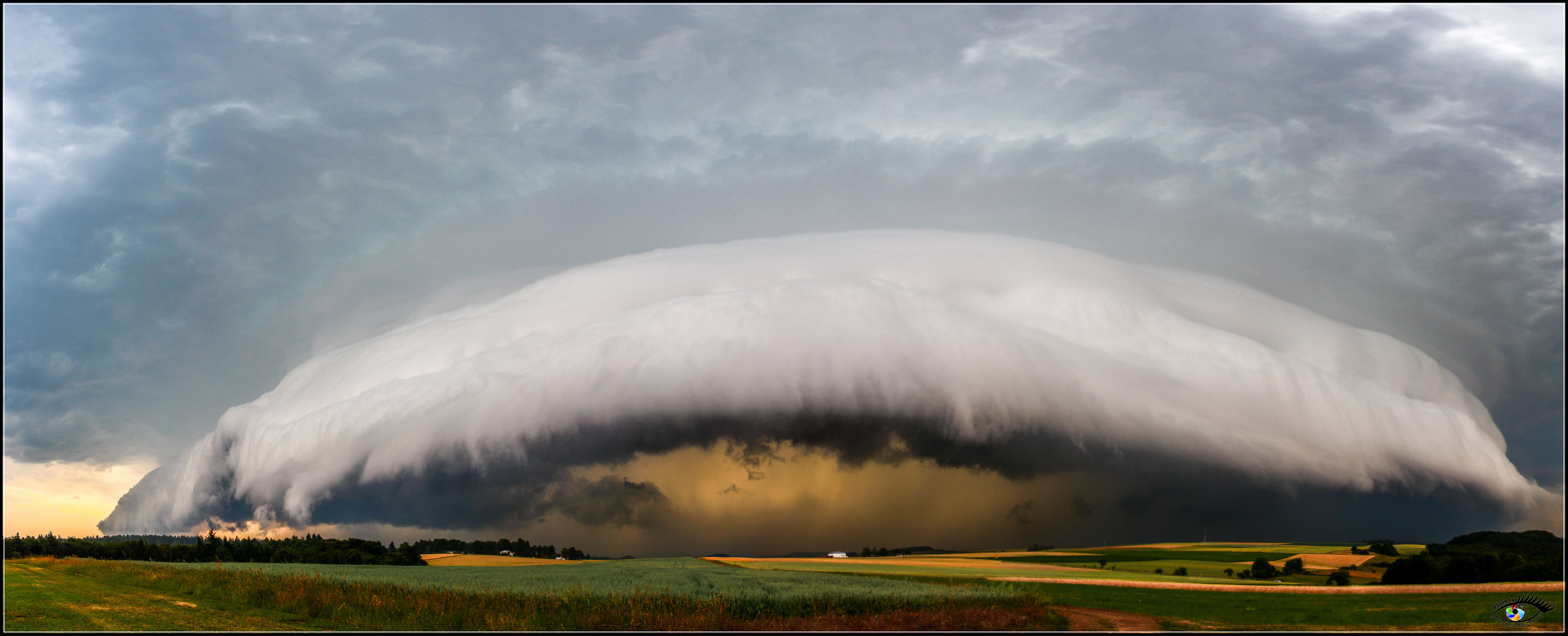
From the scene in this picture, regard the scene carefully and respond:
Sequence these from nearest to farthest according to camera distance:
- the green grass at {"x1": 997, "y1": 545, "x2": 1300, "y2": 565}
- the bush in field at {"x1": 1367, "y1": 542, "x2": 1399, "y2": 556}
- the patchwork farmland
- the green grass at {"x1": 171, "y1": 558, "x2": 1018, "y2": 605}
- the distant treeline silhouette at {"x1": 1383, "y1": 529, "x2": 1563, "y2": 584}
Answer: the patchwork farmland, the green grass at {"x1": 171, "y1": 558, "x2": 1018, "y2": 605}, the distant treeline silhouette at {"x1": 1383, "y1": 529, "x2": 1563, "y2": 584}, the bush in field at {"x1": 1367, "y1": 542, "x2": 1399, "y2": 556}, the green grass at {"x1": 997, "y1": 545, "x2": 1300, "y2": 565}

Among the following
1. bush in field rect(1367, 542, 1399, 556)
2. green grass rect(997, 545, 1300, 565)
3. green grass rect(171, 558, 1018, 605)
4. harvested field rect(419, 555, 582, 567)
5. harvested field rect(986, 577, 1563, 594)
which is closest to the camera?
green grass rect(171, 558, 1018, 605)

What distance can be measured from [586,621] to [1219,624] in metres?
34.5

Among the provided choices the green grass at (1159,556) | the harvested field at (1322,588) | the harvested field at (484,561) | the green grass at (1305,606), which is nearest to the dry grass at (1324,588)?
the harvested field at (1322,588)

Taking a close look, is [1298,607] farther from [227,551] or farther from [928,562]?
[227,551]

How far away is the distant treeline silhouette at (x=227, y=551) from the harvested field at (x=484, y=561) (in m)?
4.20

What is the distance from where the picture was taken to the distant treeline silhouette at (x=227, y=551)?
14400 centimetres

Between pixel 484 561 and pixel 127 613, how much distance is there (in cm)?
9521

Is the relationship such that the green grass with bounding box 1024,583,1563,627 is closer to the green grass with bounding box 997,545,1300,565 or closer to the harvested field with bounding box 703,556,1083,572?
the harvested field with bounding box 703,556,1083,572

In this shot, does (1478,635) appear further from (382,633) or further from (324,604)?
(324,604)

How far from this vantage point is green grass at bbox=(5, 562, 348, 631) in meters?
41.8

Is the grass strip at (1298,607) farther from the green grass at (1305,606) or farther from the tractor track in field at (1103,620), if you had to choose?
the tractor track in field at (1103,620)

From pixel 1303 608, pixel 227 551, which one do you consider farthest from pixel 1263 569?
pixel 227 551

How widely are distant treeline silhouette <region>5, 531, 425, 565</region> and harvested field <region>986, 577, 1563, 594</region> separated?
10032 centimetres

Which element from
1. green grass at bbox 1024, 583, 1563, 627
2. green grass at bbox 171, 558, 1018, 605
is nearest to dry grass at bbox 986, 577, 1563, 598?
green grass at bbox 1024, 583, 1563, 627
